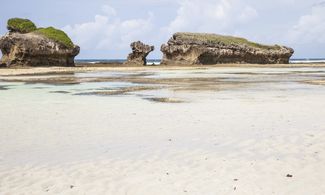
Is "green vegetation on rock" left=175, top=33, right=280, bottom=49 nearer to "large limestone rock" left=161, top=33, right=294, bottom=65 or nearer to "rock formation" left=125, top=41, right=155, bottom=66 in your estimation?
"large limestone rock" left=161, top=33, right=294, bottom=65

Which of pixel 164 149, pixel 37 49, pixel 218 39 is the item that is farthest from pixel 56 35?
pixel 164 149

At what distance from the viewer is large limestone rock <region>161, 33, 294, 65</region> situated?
68.4 meters

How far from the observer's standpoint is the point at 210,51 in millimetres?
68625

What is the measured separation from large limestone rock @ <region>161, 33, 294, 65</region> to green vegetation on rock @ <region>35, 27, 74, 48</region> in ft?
61.1

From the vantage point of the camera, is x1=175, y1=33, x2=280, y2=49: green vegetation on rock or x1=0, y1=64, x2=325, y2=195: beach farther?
x1=175, y1=33, x2=280, y2=49: green vegetation on rock

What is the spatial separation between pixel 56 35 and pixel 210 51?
25.6 metres

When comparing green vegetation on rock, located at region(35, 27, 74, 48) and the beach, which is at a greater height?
green vegetation on rock, located at region(35, 27, 74, 48)

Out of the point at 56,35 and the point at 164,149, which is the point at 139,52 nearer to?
the point at 56,35

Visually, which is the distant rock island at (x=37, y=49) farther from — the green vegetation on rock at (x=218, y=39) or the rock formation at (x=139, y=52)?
the green vegetation on rock at (x=218, y=39)

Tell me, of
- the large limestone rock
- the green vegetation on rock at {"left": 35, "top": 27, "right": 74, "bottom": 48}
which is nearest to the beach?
the green vegetation on rock at {"left": 35, "top": 27, "right": 74, "bottom": 48}

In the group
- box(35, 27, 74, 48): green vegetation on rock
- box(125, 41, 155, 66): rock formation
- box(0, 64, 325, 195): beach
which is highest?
box(35, 27, 74, 48): green vegetation on rock

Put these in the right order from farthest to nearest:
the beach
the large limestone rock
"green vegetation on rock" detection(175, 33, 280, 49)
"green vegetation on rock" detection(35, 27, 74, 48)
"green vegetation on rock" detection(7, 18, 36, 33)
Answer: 1. "green vegetation on rock" detection(175, 33, 280, 49)
2. the large limestone rock
3. "green vegetation on rock" detection(7, 18, 36, 33)
4. "green vegetation on rock" detection(35, 27, 74, 48)
5. the beach

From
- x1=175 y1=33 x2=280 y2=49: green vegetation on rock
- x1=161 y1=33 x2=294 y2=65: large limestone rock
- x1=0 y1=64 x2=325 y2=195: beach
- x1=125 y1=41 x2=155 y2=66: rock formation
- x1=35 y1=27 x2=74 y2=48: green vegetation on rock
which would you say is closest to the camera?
x1=0 y1=64 x2=325 y2=195: beach

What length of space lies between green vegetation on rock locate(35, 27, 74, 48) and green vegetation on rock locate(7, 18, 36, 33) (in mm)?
1950
